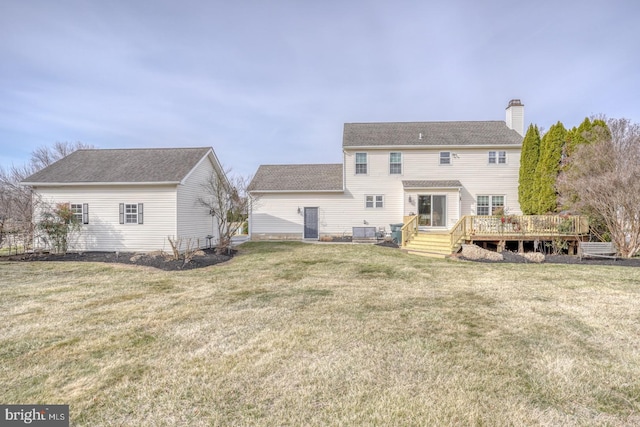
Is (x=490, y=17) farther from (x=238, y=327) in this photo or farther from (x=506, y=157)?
(x=238, y=327)

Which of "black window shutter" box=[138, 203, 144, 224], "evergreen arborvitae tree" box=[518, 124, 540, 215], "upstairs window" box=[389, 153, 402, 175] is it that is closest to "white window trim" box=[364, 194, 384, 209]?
"upstairs window" box=[389, 153, 402, 175]

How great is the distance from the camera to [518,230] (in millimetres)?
13359

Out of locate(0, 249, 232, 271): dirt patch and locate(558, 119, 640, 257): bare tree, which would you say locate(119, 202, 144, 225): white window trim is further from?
locate(558, 119, 640, 257): bare tree

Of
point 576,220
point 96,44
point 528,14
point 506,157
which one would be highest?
point 528,14

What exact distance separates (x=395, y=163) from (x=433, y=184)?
8.71 ft

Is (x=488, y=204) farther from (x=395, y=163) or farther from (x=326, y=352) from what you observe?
(x=326, y=352)

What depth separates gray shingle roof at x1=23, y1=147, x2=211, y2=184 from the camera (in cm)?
1370

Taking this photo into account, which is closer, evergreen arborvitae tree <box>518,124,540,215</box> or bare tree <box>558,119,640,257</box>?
bare tree <box>558,119,640,257</box>

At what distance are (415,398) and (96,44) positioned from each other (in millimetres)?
16621

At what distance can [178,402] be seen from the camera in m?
2.88

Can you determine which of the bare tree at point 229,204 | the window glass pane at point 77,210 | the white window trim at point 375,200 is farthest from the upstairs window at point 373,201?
the window glass pane at point 77,210

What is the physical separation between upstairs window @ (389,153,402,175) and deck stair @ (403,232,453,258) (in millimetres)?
5234

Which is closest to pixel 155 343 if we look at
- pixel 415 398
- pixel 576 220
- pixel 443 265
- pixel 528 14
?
pixel 415 398

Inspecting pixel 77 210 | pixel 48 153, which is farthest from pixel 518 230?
pixel 48 153
